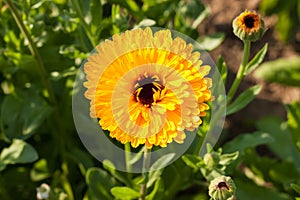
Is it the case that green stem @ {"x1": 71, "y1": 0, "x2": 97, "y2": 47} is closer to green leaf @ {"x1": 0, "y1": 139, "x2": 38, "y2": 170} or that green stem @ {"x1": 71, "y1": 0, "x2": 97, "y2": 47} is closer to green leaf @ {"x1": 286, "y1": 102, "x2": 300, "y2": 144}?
green leaf @ {"x1": 0, "y1": 139, "x2": 38, "y2": 170}

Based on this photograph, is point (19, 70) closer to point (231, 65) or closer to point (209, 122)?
point (209, 122)

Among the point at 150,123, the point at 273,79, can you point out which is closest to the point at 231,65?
the point at 273,79

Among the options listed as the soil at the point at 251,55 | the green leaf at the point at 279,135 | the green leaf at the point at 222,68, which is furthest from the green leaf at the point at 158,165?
the soil at the point at 251,55

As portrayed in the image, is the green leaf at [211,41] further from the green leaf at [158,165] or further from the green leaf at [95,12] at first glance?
the green leaf at [158,165]

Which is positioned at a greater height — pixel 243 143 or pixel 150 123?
pixel 150 123

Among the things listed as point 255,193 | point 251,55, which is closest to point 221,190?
point 255,193

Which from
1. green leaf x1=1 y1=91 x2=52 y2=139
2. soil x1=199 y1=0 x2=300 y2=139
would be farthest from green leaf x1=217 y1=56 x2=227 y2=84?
soil x1=199 y1=0 x2=300 y2=139
